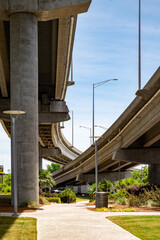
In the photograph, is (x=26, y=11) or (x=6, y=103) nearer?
(x=26, y=11)

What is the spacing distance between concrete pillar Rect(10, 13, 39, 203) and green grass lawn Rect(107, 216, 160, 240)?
10.1 meters

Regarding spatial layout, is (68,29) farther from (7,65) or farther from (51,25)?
(7,65)

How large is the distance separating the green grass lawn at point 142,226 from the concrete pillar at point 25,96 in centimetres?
1009

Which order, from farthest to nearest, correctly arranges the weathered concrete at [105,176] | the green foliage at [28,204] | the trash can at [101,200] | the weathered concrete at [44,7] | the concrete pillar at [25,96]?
the weathered concrete at [105,176], the weathered concrete at [44,7], the concrete pillar at [25,96], the green foliage at [28,204], the trash can at [101,200]

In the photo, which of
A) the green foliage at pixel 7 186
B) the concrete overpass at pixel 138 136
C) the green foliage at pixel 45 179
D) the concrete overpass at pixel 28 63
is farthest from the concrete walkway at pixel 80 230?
the green foliage at pixel 7 186

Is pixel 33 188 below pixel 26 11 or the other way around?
below

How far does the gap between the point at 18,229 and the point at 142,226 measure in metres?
4.23

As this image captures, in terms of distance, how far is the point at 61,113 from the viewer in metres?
53.6

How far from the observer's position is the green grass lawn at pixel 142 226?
13.8 metres

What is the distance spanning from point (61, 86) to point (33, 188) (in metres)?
22.4

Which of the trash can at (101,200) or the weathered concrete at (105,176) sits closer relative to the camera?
the trash can at (101,200)

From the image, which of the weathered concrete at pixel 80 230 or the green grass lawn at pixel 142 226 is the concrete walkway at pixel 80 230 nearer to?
the weathered concrete at pixel 80 230

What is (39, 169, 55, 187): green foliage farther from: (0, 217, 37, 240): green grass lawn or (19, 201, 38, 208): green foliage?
(0, 217, 37, 240): green grass lawn

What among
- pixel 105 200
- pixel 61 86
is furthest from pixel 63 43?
pixel 105 200
